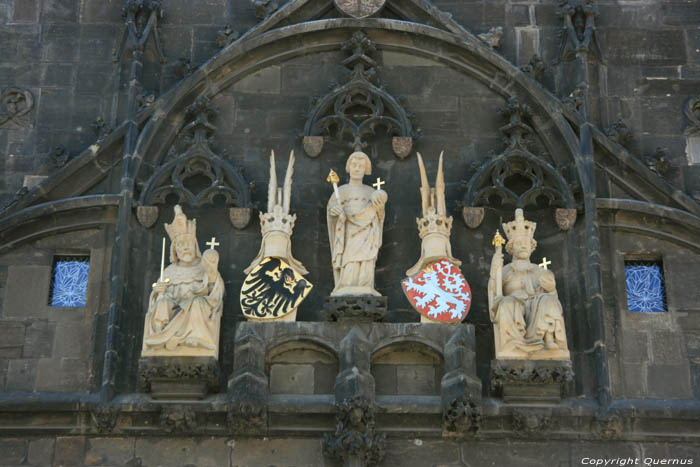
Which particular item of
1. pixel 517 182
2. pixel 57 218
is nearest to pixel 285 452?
pixel 57 218

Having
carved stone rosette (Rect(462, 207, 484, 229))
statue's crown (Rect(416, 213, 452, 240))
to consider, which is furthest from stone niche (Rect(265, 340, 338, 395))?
carved stone rosette (Rect(462, 207, 484, 229))

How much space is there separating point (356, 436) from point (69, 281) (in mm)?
3703

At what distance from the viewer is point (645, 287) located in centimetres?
1738

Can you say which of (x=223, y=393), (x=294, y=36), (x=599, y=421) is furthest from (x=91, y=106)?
(x=599, y=421)

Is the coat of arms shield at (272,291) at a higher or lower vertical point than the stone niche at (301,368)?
higher

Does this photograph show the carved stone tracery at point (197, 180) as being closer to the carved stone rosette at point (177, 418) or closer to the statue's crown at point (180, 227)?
the statue's crown at point (180, 227)

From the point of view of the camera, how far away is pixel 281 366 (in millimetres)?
16453

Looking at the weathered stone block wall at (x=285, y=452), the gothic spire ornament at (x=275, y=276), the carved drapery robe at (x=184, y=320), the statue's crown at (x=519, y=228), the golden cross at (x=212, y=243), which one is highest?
the statue's crown at (x=519, y=228)

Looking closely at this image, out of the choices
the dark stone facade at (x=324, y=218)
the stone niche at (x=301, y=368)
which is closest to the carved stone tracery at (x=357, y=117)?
the dark stone facade at (x=324, y=218)

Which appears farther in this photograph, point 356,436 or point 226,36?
point 226,36

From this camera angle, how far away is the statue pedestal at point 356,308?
1644 cm

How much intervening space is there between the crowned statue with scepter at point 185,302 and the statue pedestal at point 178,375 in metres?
0.08

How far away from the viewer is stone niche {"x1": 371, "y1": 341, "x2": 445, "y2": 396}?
16.3m

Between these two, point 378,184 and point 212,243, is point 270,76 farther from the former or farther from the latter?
point 212,243
